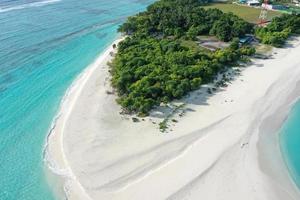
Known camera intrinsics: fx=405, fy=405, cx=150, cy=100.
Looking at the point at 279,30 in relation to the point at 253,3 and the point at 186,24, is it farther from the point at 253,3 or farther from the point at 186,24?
the point at 253,3

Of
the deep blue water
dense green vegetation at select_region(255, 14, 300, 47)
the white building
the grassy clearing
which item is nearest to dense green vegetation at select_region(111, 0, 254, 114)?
dense green vegetation at select_region(255, 14, 300, 47)

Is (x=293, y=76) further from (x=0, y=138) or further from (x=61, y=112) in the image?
(x=0, y=138)

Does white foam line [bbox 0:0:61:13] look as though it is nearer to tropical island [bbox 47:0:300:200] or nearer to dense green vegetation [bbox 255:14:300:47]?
tropical island [bbox 47:0:300:200]

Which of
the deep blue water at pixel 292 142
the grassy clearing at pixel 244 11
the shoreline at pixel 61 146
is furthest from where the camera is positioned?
the grassy clearing at pixel 244 11

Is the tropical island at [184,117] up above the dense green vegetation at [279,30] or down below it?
below

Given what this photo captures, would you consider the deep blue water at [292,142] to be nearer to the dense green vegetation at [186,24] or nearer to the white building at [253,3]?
the dense green vegetation at [186,24]

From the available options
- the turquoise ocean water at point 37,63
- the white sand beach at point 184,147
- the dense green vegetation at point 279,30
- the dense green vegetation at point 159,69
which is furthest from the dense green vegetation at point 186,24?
the white sand beach at point 184,147
